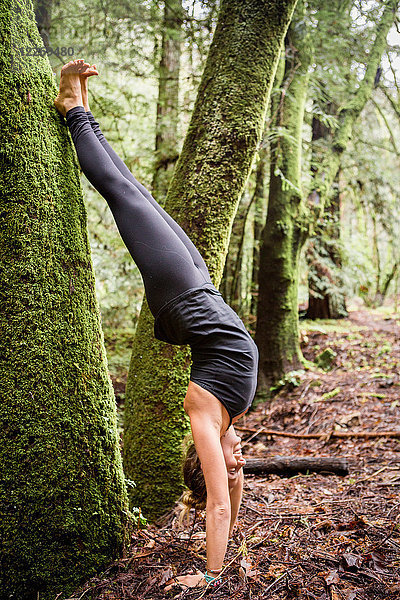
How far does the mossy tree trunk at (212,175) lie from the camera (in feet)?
13.3

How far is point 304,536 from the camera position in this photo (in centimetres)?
319

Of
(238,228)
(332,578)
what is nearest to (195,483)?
(332,578)

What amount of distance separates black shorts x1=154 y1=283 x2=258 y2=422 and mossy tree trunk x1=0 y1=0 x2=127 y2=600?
2.05 feet

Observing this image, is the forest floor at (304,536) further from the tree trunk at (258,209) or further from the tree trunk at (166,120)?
the tree trunk at (258,209)

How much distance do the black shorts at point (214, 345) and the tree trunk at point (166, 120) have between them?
534 cm

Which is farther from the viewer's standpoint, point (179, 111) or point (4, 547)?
point (179, 111)

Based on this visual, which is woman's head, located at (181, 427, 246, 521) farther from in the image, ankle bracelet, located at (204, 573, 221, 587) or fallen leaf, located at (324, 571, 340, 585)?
fallen leaf, located at (324, 571, 340, 585)

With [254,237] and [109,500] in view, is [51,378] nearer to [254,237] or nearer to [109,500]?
[109,500]

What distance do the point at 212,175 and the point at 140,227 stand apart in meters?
1.57

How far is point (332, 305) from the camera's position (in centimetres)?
1255

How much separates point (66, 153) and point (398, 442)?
4.98 meters

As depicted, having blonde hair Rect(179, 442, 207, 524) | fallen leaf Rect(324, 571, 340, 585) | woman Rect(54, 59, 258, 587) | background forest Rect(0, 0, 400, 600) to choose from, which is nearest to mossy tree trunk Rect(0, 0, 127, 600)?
background forest Rect(0, 0, 400, 600)

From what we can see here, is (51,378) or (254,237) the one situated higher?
(254,237)

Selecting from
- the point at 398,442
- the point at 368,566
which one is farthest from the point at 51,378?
the point at 398,442
